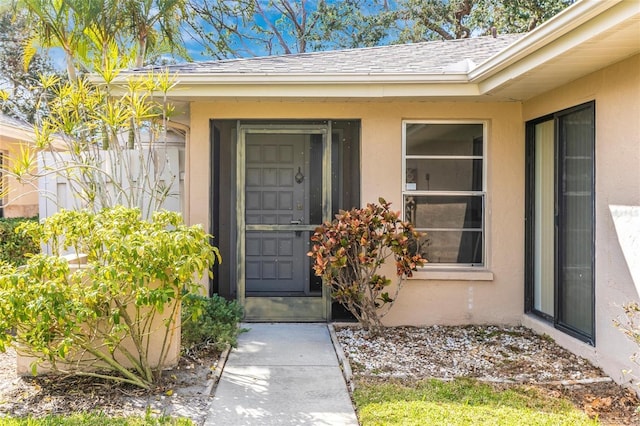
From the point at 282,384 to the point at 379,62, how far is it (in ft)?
14.1

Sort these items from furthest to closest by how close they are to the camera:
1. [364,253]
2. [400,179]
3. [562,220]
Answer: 1. [400,179]
2. [364,253]
3. [562,220]

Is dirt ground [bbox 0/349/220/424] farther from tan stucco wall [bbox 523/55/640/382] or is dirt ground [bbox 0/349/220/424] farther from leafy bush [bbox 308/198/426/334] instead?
tan stucco wall [bbox 523/55/640/382]

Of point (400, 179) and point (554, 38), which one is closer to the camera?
point (554, 38)

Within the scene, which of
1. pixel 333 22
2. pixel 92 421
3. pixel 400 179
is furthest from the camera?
pixel 333 22

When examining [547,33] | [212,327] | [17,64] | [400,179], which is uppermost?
[17,64]

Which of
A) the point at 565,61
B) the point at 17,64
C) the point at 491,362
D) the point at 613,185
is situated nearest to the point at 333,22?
the point at 17,64

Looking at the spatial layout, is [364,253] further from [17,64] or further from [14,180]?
[17,64]

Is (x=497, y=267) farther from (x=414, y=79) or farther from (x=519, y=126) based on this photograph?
(x=414, y=79)

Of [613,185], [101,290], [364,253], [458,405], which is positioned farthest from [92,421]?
[613,185]

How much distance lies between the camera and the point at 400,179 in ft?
21.1

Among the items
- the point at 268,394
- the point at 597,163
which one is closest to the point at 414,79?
the point at 597,163

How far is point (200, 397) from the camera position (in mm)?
4074

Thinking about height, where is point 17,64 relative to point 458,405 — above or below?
above

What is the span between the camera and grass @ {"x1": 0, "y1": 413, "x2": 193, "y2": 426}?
343 centimetres
